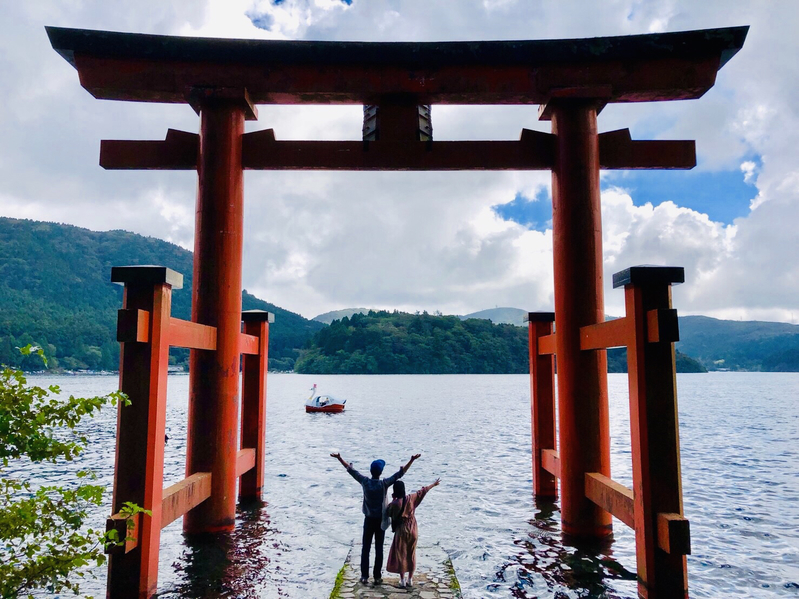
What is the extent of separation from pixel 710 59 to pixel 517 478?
12.2 meters

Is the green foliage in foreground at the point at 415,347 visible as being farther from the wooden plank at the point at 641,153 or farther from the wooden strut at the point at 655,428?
the wooden strut at the point at 655,428

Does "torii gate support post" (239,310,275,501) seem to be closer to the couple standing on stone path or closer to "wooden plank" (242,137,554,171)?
"wooden plank" (242,137,554,171)

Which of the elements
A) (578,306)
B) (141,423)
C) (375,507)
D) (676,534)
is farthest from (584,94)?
(141,423)

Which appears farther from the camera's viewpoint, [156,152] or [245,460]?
[245,460]

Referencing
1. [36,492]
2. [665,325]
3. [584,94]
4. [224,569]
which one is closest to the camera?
[36,492]

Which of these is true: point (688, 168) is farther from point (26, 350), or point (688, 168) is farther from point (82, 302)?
point (82, 302)

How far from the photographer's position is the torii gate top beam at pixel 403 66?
758 cm

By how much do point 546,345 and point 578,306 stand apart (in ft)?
5.56

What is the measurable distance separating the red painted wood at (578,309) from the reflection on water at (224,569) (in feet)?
12.5

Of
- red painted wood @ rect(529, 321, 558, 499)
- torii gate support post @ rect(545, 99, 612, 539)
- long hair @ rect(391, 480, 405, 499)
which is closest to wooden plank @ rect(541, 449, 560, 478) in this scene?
red painted wood @ rect(529, 321, 558, 499)

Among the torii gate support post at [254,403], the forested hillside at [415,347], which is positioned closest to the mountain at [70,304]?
the forested hillside at [415,347]

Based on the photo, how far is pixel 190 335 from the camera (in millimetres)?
6531

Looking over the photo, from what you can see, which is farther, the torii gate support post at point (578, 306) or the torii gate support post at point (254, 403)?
the torii gate support post at point (254, 403)

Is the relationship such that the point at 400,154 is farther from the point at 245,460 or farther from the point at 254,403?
the point at 245,460
